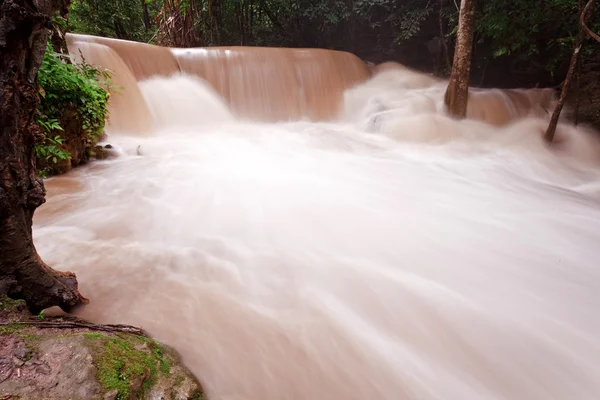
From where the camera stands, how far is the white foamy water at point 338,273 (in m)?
1.35

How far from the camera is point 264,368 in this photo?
131 centimetres

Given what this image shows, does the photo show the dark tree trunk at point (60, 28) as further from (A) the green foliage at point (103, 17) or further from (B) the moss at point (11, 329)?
(A) the green foliage at point (103, 17)

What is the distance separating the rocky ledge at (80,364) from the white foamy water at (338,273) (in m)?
0.21

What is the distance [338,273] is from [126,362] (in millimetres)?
1276

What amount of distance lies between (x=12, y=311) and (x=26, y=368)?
16.3 inches

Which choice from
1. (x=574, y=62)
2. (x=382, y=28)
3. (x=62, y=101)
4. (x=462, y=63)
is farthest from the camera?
(x=382, y=28)

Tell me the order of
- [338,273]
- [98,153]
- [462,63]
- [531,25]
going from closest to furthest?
[338,273], [98,153], [462,63], [531,25]

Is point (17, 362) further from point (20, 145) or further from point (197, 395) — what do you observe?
point (20, 145)

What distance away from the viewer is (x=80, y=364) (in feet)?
2.81

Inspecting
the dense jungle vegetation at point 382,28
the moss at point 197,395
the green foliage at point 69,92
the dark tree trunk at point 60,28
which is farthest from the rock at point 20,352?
the dense jungle vegetation at point 382,28

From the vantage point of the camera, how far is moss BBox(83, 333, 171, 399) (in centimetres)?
86

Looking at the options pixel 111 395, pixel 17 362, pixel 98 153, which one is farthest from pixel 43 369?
pixel 98 153

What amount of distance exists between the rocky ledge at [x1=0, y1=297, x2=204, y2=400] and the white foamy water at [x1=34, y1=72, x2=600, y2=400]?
21 cm

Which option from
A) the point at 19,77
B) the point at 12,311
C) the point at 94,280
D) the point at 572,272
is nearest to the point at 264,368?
the point at 12,311
